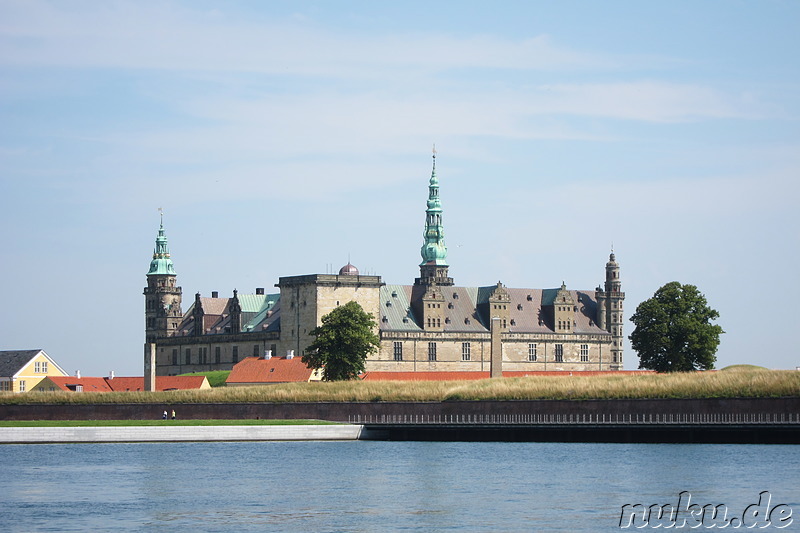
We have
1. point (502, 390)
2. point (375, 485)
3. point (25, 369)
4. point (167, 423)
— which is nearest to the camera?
point (375, 485)

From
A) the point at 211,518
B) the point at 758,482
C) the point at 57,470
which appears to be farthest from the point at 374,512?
the point at 57,470

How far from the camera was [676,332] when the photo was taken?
10256 centimetres

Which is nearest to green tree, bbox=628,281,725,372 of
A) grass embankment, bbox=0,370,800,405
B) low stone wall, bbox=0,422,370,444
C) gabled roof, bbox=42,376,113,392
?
grass embankment, bbox=0,370,800,405

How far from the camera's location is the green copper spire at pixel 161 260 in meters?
161

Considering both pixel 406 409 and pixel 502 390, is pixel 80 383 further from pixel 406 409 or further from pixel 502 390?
pixel 502 390

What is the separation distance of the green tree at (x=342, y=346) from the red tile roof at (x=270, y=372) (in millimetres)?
5270

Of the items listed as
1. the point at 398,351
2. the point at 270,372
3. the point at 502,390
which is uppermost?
the point at 398,351

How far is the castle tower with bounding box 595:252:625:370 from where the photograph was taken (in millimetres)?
148750

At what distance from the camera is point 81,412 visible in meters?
92.7

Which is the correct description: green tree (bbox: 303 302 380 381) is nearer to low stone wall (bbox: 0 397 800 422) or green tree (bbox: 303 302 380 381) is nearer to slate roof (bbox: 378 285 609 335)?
low stone wall (bbox: 0 397 800 422)

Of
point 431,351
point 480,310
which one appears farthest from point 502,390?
point 480,310

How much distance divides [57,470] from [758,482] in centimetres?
2570

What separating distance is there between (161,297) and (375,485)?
4206 inches

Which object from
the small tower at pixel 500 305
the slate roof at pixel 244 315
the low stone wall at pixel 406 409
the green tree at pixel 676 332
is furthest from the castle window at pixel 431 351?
the low stone wall at pixel 406 409
